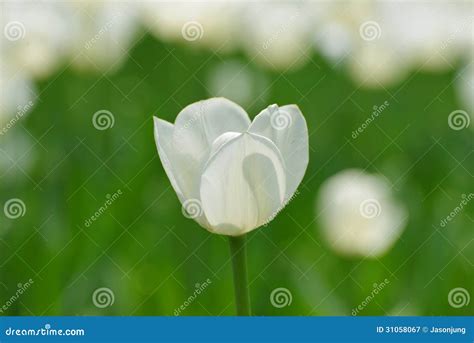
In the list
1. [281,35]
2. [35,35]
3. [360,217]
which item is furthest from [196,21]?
[360,217]

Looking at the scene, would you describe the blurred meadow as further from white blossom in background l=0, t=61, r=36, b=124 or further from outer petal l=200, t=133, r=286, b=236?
outer petal l=200, t=133, r=286, b=236

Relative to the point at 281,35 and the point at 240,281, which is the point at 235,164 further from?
the point at 281,35

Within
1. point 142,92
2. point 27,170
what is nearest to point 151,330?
point 27,170

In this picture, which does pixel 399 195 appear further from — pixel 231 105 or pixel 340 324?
pixel 231 105

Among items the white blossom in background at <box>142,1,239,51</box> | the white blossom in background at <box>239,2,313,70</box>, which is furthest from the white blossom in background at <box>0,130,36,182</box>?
the white blossom in background at <box>239,2,313,70</box>

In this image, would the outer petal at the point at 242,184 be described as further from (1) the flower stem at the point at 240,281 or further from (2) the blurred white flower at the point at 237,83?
(2) the blurred white flower at the point at 237,83

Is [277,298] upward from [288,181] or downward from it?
downward
